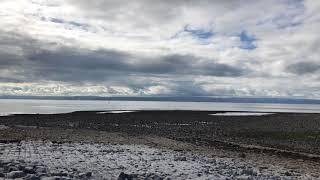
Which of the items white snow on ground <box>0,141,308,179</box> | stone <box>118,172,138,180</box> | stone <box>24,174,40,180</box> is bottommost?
white snow on ground <box>0,141,308,179</box>

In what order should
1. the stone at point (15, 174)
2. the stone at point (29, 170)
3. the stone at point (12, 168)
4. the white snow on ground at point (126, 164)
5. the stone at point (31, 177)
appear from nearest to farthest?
the stone at point (31, 177) < the stone at point (15, 174) < the stone at point (29, 170) < the stone at point (12, 168) < the white snow on ground at point (126, 164)

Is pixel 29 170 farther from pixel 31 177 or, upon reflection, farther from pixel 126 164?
pixel 126 164

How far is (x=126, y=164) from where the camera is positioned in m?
16.9

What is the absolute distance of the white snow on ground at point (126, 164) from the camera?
1488cm

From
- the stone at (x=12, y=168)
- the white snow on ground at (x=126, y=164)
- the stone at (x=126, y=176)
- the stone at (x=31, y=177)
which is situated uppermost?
the stone at (x=12, y=168)

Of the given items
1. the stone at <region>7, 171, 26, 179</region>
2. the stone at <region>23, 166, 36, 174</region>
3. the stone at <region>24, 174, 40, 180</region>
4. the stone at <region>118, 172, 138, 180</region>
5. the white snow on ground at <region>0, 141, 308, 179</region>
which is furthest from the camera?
the white snow on ground at <region>0, 141, 308, 179</region>

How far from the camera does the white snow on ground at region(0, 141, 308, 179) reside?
1488 centimetres

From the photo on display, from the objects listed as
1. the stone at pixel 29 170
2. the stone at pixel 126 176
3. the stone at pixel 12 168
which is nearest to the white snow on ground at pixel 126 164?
the stone at pixel 126 176

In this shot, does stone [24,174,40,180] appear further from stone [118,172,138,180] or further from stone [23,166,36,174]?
stone [118,172,138,180]

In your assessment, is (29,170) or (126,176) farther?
(126,176)

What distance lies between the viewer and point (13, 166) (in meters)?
14.0

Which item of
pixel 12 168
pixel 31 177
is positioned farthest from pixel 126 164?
pixel 31 177

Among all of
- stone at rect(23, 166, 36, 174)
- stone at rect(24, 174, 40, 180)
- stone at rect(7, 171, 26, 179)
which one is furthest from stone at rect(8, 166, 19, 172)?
stone at rect(24, 174, 40, 180)

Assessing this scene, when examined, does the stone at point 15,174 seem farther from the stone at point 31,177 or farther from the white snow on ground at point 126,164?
the white snow on ground at point 126,164
